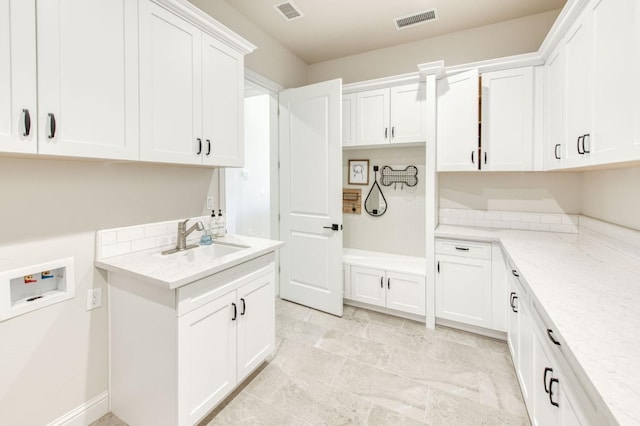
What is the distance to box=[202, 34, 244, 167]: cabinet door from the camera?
6.45 feet

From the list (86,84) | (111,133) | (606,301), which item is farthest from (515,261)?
(86,84)

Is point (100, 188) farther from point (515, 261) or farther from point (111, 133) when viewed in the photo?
point (515, 261)

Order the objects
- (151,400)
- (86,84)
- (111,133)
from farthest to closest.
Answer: (151,400)
(111,133)
(86,84)

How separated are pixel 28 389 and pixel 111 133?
4.37 feet

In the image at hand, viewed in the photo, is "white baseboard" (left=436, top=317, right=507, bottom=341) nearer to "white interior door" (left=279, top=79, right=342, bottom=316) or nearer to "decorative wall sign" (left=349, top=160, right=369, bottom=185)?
"white interior door" (left=279, top=79, right=342, bottom=316)

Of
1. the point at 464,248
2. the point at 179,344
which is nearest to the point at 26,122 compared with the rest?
the point at 179,344

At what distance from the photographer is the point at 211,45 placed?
6.49ft

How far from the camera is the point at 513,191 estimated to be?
2924 mm

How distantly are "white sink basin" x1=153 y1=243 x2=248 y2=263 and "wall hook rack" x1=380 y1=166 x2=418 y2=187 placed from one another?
1.97 m

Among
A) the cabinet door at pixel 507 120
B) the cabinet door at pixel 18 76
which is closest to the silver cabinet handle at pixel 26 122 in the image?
the cabinet door at pixel 18 76

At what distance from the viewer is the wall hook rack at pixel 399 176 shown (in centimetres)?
329

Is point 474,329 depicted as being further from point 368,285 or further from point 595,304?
A: point 595,304

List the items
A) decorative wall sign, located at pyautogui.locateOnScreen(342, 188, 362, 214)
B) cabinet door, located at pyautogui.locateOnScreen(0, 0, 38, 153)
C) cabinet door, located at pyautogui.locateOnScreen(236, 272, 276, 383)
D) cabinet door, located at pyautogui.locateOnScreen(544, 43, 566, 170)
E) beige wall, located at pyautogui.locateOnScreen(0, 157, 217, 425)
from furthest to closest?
1. decorative wall sign, located at pyautogui.locateOnScreen(342, 188, 362, 214)
2. cabinet door, located at pyautogui.locateOnScreen(544, 43, 566, 170)
3. cabinet door, located at pyautogui.locateOnScreen(236, 272, 276, 383)
4. beige wall, located at pyautogui.locateOnScreen(0, 157, 217, 425)
5. cabinet door, located at pyautogui.locateOnScreen(0, 0, 38, 153)

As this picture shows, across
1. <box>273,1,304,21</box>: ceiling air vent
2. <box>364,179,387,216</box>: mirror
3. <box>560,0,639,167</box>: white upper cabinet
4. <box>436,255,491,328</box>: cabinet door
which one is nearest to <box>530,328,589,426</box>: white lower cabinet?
<box>560,0,639,167</box>: white upper cabinet
